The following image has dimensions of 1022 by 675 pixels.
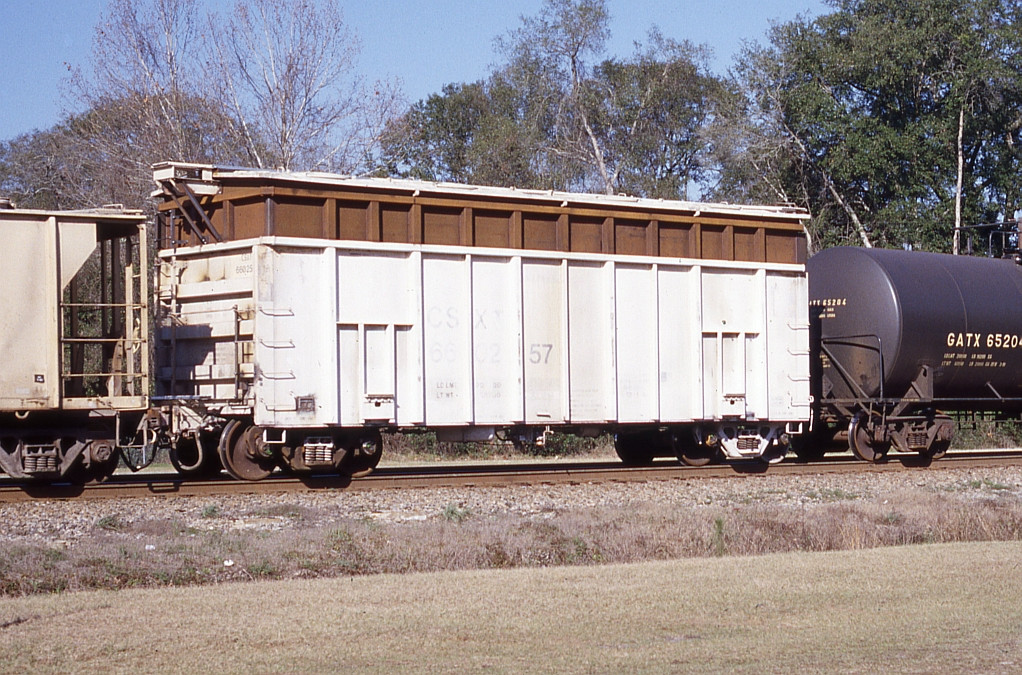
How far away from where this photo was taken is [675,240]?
17.3 m

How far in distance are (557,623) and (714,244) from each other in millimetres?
10862

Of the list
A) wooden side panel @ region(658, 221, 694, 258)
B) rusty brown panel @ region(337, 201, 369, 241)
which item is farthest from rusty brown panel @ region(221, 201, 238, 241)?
wooden side panel @ region(658, 221, 694, 258)

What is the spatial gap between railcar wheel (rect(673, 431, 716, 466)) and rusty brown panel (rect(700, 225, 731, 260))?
2.77 meters

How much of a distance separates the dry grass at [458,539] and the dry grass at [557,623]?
0.53 meters

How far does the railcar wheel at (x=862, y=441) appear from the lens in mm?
18906

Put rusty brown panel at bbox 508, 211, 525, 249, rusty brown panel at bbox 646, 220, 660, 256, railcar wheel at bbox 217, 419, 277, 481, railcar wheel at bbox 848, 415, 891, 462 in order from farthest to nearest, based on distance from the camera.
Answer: railcar wheel at bbox 848, 415, 891, 462 → rusty brown panel at bbox 646, 220, 660, 256 → rusty brown panel at bbox 508, 211, 525, 249 → railcar wheel at bbox 217, 419, 277, 481

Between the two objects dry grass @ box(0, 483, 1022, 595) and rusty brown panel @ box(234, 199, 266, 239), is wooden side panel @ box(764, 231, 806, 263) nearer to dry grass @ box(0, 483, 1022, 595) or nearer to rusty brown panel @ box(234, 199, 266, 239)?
dry grass @ box(0, 483, 1022, 595)

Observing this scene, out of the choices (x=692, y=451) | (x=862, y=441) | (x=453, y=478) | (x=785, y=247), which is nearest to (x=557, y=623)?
(x=453, y=478)

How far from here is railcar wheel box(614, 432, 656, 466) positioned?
1898 centimetres

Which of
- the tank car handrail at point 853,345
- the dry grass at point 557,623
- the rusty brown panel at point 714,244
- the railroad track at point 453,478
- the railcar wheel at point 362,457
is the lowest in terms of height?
the dry grass at point 557,623

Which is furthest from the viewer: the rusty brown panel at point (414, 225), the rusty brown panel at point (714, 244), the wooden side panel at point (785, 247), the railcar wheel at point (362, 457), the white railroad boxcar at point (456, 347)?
the wooden side panel at point (785, 247)

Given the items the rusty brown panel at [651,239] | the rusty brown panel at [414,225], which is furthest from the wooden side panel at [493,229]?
the rusty brown panel at [651,239]

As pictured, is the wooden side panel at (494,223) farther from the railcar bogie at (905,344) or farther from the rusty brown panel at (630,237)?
the railcar bogie at (905,344)

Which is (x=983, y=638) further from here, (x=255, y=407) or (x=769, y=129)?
(x=769, y=129)
